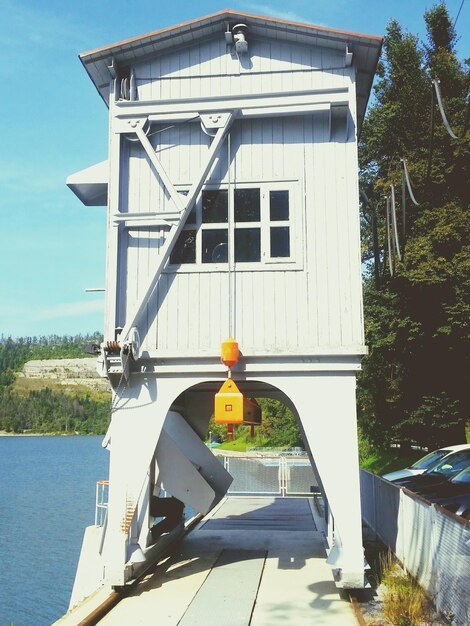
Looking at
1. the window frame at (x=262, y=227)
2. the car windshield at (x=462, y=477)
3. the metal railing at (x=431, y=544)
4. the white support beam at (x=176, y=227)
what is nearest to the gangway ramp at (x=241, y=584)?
the metal railing at (x=431, y=544)

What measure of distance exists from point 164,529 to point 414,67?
2486 cm

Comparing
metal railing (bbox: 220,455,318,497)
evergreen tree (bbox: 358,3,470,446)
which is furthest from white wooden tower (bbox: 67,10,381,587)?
evergreen tree (bbox: 358,3,470,446)

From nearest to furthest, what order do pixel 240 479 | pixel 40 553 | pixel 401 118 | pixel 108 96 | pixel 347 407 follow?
pixel 347 407
pixel 108 96
pixel 240 479
pixel 40 553
pixel 401 118

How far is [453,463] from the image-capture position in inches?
604

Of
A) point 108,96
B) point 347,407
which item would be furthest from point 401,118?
point 347,407

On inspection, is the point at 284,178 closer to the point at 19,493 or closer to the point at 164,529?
the point at 164,529

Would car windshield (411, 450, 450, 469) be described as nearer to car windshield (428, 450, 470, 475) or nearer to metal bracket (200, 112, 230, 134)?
car windshield (428, 450, 470, 475)

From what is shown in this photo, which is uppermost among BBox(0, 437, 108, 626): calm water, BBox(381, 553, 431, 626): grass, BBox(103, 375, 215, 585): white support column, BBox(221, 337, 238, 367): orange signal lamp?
BBox(221, 337, 238, 367): orange signal lamp

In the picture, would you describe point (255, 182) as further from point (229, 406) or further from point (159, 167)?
point (229, 406)

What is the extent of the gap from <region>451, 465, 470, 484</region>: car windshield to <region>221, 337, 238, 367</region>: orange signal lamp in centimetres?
652

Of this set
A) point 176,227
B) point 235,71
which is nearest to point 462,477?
point 176,227

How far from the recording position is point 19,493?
41.9 m

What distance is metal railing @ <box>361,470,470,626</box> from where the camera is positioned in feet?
18.8

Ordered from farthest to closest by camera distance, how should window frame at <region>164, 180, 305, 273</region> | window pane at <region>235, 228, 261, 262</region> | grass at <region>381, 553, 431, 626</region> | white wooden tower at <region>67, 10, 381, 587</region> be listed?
window pane at <region>235, 228, 261, 262</region>
window frame at <region>164, 180, 305, 273</region>
white wooden tower at <region>67, 10, 381, 587</region>
grass at <region>381, 553, 431, 626</region>
